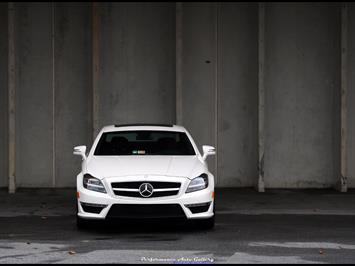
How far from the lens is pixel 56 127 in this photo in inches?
641

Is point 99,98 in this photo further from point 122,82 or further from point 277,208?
point 277,208

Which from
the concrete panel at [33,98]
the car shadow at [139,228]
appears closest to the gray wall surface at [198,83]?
the concrete panel at [33,98]

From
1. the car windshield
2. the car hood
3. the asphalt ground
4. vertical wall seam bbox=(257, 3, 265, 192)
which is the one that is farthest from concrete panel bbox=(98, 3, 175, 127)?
the car hood

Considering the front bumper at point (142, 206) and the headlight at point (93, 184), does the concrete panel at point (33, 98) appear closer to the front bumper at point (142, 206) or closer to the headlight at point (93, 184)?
the headlight at point (93, 184)

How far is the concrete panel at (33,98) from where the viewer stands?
16188 mm

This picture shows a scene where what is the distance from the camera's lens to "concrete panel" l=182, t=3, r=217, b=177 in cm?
1633

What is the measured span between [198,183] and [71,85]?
7.11m

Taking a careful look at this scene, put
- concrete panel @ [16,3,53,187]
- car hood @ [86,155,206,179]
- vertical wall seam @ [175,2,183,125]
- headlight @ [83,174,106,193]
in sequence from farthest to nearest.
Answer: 1. concrete panel @ [16,3,53,187]
2. vertical wall seam @ [175,2,183,125]
3. car hood @ [86,155,206,179]
4. headlight @ [83,174,106,193]

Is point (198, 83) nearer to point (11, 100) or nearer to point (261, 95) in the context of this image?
point (261, 95)

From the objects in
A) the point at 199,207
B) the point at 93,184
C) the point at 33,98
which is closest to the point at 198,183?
the point at 199,207

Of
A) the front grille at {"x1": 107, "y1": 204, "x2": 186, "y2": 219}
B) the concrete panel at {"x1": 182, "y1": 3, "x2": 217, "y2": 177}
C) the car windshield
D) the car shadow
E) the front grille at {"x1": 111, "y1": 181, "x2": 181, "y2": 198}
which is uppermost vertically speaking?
the concrete panel at {"x1": 182, "y1": 3, "x2": 217, "y2": 177}

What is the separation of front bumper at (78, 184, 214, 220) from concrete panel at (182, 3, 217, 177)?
6.58 m

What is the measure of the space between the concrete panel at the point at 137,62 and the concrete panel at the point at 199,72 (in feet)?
1.03

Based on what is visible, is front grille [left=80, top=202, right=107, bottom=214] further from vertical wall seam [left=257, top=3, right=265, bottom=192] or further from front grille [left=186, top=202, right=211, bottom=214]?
vertical wall seam [left=257, top=3, right=265, bottom=192]
